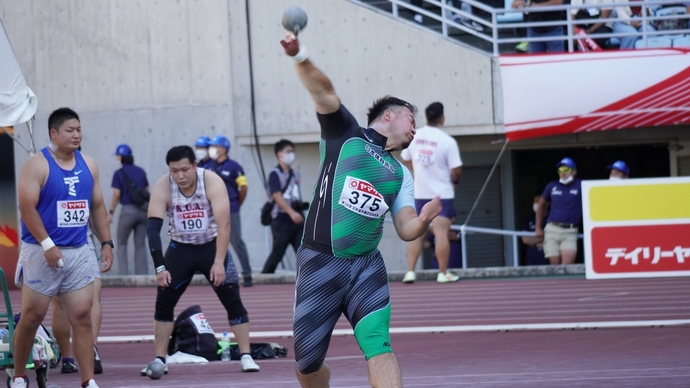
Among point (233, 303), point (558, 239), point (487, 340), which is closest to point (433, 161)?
point (558, 239)

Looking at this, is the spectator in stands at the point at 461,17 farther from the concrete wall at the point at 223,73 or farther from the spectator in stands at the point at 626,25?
the spectator in stands at the point at 626,25

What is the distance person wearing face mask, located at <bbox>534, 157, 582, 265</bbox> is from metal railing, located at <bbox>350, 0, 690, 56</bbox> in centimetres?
207

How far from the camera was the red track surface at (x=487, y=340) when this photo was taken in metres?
9.09

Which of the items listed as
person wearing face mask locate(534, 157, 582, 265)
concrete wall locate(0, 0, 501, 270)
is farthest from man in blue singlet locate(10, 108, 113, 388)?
concrete wall locate(0, 0, 501, 270)

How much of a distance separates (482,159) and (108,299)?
7.65m

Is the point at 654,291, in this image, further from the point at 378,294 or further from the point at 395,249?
the point at 378,294

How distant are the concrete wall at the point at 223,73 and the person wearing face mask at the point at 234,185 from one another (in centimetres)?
319

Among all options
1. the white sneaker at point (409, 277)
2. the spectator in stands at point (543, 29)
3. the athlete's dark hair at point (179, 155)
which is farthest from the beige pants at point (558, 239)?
the athlete's dark hair at point (179, 155)

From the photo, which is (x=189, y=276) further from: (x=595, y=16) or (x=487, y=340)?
(x=595, y=16)

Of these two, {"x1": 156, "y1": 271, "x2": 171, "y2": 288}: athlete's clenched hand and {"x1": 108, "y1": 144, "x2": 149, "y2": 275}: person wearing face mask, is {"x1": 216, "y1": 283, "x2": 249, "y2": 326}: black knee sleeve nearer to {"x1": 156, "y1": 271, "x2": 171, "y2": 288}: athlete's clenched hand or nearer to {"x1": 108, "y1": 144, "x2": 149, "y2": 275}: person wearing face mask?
{"x1": 156, "y1": 271, "x2": 171, "y2": 288}: athlete's clenched hand

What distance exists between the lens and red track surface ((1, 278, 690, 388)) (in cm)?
909

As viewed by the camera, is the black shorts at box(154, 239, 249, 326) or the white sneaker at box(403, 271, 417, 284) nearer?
the black shorts at box(154, 239, 249, 326)

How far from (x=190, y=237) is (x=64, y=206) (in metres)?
1.74

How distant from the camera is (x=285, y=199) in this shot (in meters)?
17.9
